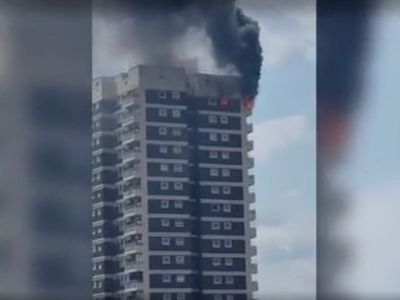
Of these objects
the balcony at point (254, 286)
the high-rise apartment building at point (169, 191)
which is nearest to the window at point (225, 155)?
the high-rise apartment building at point (169, 191)

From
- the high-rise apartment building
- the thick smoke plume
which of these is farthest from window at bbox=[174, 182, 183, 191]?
the thick smoke plume

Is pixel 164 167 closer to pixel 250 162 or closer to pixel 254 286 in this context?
pixel 250 162

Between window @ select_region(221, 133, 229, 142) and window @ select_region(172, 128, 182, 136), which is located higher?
window @ select_region(172, 128, 182, 136)

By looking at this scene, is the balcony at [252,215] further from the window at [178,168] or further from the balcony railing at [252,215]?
the window at [178,168]

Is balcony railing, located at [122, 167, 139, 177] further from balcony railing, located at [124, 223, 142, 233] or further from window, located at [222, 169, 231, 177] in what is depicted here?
window, located at [222, 169, 231, 177]

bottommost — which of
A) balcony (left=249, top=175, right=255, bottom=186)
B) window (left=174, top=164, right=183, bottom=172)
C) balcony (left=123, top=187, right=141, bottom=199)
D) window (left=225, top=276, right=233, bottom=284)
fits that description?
window (left=225, top=276, right=233, bottom=284)

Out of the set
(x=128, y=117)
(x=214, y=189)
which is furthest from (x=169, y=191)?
(x=128, y=117)

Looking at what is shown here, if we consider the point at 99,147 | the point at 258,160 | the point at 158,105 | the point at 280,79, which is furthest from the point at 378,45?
the point at 99,147
